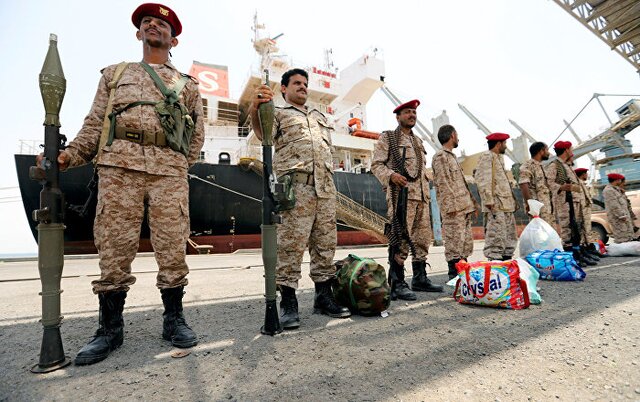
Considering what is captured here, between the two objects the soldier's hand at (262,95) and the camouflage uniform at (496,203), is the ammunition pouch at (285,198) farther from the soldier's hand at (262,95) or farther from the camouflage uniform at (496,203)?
the camouflage uniform at (496,203)

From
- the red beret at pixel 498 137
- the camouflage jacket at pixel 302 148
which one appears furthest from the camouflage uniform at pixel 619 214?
the camouflage jacket at pixel 302 148

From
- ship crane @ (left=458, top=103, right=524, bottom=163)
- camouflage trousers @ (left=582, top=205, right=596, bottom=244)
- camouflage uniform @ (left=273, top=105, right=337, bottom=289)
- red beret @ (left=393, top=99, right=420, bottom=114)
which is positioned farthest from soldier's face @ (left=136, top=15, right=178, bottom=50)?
ship crane @ (left=458, top=103, right=524, bottom=163)

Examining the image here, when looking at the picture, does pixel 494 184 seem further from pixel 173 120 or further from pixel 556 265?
pixel 173 120

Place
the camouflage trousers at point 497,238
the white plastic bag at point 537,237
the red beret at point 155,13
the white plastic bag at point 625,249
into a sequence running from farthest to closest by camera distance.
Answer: the white plastic bag at point 625,249, the camouflage trousers at point 497,238, the white plastic bag at point 537,237, the red beret at point 155,13

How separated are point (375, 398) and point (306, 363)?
0.39 m

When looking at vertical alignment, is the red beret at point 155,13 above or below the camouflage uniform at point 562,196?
above

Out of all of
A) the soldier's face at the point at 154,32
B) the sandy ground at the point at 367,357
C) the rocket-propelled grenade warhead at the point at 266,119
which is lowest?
the sandy ground at the point at 367,357

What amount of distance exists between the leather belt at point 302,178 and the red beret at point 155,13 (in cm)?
129

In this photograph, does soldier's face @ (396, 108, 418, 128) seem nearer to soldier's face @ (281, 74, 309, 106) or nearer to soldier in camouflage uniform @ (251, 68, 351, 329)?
soldier in camouflage uniform @ (251, 68, 351, 329)

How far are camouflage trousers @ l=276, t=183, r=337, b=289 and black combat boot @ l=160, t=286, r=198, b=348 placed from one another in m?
0.63

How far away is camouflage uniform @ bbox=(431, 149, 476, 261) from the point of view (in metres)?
3.24

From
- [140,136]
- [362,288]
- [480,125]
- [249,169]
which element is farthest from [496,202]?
[480,125]

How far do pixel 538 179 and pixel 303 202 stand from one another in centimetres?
429

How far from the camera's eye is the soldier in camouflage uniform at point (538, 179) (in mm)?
4492
